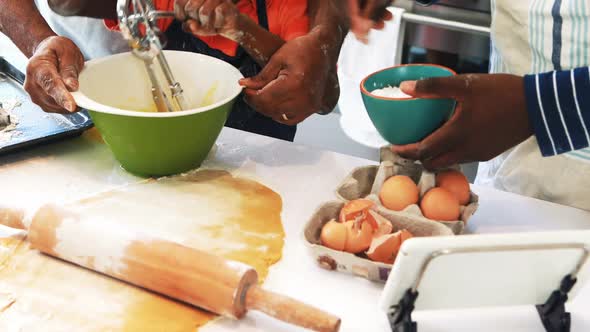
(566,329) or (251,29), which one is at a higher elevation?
(251,29)

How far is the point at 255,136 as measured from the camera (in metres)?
1.14

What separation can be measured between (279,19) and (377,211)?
1.73ft

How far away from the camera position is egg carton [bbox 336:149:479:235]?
2.69ft

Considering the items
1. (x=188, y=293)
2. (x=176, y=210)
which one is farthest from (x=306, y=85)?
(x=188, y=293)

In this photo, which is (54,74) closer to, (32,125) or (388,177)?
(32,125)

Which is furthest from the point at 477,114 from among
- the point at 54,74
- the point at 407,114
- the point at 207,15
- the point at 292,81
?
the point at 54,74

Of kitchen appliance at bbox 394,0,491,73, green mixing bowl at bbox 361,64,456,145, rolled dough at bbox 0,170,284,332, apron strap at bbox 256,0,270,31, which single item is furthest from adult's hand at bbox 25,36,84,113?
kitchen appliance at bbox 394,0,491,73

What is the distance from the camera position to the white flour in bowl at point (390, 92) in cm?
88

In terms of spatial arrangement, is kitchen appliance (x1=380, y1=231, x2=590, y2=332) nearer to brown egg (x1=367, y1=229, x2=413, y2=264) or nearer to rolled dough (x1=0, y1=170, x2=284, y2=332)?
brown egg (x1=367, y1=229, x2=413, y2=264)

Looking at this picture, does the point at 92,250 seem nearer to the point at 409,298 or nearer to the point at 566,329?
the point at 409,298

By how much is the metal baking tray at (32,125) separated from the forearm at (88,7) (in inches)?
7.6

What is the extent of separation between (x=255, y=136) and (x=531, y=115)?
517mm

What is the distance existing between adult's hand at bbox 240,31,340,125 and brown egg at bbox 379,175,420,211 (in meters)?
0.24

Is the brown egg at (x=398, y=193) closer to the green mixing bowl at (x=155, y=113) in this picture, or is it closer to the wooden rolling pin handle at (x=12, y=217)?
the green mixing bowl at (x=155, y=113)
